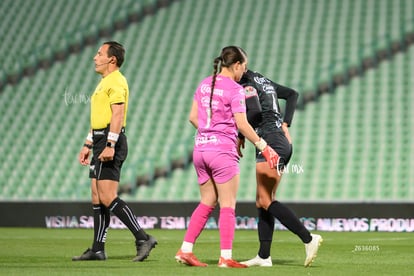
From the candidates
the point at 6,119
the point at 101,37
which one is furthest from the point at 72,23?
the point at 6,119

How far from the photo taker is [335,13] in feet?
69.6

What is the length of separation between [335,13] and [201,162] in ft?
Result: 46.8

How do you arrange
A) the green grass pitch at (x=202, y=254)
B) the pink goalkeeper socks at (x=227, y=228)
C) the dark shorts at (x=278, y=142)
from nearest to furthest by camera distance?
1. the green grass pitch at (x=202, y=254)
2. the pink goalkeeper socks at (x=227, y=228)
3. the dark shorts at (x=278, y=142)

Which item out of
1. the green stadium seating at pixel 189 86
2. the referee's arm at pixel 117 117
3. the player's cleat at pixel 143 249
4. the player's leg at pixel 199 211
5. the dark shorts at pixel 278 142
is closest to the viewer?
the player's leg at pixel 199 211

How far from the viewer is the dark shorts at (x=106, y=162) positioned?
8.34 metres

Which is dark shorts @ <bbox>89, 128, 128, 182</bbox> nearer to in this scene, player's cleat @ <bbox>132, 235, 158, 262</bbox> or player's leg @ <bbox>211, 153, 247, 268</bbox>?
player's cleat @ <bbox>132, 235, 158, 262</bbox>

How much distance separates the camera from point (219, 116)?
750 centimetres

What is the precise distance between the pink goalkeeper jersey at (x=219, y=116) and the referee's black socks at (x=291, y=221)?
68 cm

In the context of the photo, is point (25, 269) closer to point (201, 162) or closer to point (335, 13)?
point (201, 162)

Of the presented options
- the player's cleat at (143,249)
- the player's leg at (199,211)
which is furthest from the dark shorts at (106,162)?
the player's leg at (199,211)

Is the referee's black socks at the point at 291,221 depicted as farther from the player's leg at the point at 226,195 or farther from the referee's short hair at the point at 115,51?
the referee's short hair at the point at 115,51

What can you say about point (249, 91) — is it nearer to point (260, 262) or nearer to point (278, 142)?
point (278, 142)

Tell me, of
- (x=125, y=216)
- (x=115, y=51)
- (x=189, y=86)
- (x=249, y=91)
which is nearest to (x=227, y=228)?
(x=249, y=91)

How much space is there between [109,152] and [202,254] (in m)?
1.82
